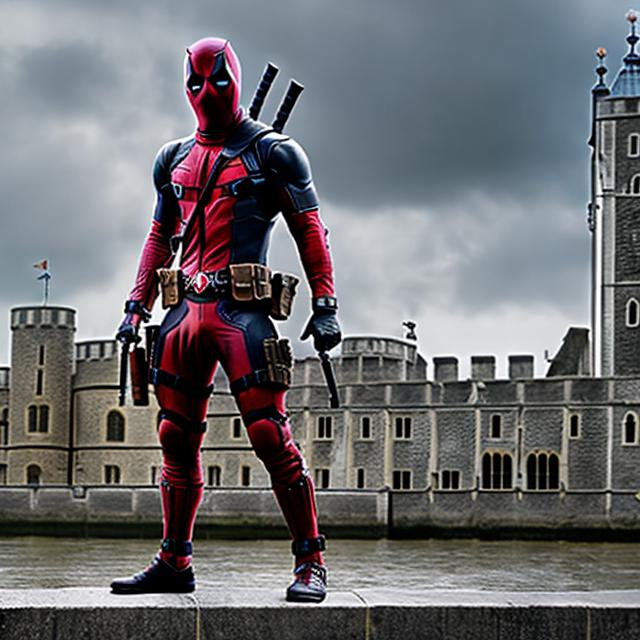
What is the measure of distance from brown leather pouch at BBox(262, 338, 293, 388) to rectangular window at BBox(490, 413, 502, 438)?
49.3 meters

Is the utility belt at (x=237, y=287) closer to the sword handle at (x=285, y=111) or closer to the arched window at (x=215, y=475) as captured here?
the sword handle at (x=285, y=111)

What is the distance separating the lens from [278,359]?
6.55 m

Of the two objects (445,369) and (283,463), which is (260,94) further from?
(445,369)

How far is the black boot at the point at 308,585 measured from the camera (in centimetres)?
625

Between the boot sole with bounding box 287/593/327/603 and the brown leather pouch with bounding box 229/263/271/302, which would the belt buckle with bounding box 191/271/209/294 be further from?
the boot sole with bounding box 287/593/327/603

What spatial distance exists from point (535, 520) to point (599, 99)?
63.9 ft

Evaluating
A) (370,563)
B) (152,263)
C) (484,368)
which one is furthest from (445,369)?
(152,263)

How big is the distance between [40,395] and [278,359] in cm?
5582

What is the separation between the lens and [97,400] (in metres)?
61.3

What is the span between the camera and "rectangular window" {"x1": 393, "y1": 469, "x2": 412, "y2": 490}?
188ft

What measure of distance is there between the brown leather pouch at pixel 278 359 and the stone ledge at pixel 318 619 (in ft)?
3.40

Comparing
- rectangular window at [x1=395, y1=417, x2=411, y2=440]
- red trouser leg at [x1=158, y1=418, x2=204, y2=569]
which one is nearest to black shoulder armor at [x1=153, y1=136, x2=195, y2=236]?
red trouser leg at [x1=158, y1=418, x2=204, y2=569]

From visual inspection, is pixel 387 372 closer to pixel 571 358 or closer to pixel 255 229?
pixel 571 358

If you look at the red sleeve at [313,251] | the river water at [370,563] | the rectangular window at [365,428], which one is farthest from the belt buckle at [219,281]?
the rectangular window at [365,428]
